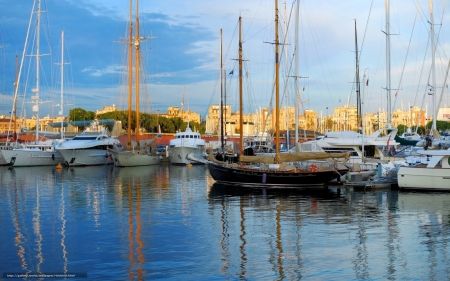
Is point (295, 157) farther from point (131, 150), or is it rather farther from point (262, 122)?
point (262, 122)

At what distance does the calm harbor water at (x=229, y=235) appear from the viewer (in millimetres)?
13484

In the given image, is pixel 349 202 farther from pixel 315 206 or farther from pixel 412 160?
pixel 412 160

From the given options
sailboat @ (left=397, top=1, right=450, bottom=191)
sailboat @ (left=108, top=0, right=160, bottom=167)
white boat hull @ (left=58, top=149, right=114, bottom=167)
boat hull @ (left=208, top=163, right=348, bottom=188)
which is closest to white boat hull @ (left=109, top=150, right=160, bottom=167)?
sailboat @ (left=108, top=0, right=160, bottom=167)

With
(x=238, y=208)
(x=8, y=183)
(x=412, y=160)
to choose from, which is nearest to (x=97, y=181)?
(x=8, y=183)

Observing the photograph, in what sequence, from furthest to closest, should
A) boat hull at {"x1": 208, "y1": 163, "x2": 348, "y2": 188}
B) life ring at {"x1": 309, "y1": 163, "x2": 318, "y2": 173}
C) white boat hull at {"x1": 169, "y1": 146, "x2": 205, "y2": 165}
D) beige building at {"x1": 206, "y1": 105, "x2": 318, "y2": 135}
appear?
1. white boat hull at {"x1": 169, "y1": 146, "x2": 205, "y2": 165}
2. beige building at {"x1": 206, "y1": 105, "x2": 318, "y2": 135}
3. life ring at {"x1": 309, "y1": 163, "x2": 318, "y2": 173}
4. boat hull at {"x1": 208, "y1": 163, "x2": 348, "y2": 188}

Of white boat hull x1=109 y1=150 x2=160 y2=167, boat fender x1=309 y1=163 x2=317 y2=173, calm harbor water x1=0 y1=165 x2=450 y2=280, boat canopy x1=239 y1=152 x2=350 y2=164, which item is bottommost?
calm harbor water x1=0 y1=165 x2=450 y2=280

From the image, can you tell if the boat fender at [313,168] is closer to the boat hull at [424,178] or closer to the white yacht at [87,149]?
the boat hull at [424,178]

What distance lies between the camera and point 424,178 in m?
28.5

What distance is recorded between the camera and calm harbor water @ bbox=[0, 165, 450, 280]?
13.5m

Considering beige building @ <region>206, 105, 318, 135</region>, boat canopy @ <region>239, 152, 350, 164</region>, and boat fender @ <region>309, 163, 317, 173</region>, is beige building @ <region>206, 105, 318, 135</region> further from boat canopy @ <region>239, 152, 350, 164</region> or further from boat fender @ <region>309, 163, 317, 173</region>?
boat fender @ <region>309, 163, 317, 173</region>

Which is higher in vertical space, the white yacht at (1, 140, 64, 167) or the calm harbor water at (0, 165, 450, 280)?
the white yacht at (1, 140, 64, 167)

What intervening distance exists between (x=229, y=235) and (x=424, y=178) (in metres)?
14.8

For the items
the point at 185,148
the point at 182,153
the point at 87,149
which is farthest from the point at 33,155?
the point at 185,148

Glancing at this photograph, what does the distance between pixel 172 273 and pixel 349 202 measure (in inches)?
571
